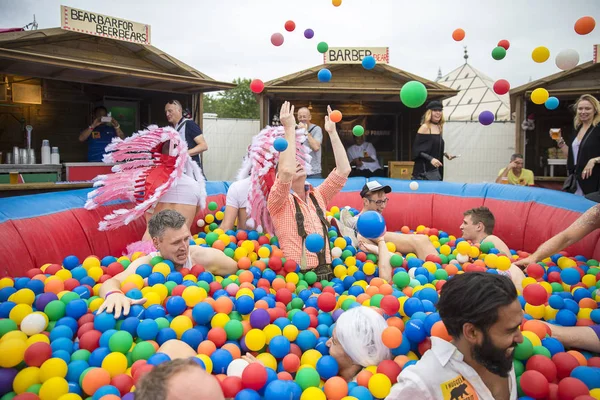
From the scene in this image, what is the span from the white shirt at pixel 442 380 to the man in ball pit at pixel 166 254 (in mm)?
1579

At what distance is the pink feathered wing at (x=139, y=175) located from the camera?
3.95m

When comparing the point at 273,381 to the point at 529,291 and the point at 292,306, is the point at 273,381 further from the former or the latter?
the point at 529,291

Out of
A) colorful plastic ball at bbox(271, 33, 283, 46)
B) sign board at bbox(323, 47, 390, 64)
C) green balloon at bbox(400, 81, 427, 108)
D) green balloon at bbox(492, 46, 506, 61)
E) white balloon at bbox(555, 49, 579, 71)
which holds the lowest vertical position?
green balloon at bbox(400, 81, 427, 108)

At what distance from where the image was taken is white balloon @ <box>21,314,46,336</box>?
92.3 inches

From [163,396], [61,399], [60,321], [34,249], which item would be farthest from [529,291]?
[34,249]

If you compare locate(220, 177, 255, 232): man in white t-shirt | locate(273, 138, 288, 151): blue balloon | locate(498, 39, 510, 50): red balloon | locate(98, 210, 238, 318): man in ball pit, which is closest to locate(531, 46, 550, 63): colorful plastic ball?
locate(498, 39, 510, 50): red balloon

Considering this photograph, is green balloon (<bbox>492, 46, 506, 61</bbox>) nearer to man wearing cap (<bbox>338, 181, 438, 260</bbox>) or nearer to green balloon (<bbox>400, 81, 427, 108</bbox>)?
green balloon (<bbox>400, 81, 427, 108</bbox>)

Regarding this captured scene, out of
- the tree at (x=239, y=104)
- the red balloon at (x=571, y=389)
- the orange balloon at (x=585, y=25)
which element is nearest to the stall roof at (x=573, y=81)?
the orange balloon at (x=585, y=25)

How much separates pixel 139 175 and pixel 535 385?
11.4ft

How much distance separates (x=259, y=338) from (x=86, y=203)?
7.80 ft

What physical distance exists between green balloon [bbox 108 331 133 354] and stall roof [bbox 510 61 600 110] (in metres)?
9.48

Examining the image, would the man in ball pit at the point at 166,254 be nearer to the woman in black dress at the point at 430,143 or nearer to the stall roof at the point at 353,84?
the woman in black dress at the point at 430,143

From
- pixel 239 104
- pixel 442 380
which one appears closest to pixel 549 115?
pixel 442 380

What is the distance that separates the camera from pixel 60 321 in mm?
2465
